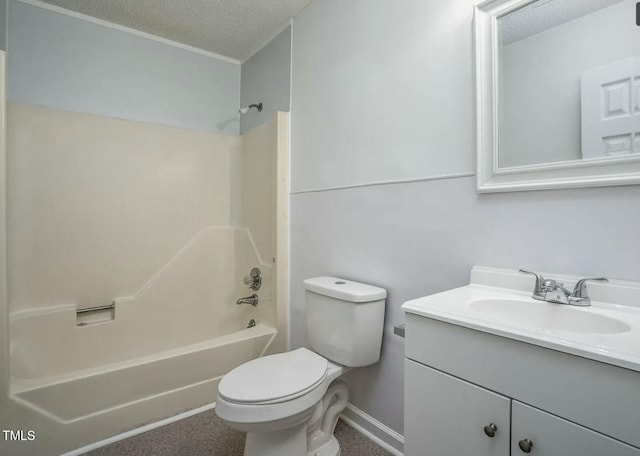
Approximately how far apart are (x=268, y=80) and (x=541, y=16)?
69.0 inches

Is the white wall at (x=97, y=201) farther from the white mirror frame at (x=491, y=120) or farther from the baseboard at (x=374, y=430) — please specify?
the white mirror frame at (x=491, y=120)

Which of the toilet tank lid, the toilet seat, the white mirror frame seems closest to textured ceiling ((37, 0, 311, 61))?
the white mirror frame

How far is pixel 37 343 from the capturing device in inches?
69.9

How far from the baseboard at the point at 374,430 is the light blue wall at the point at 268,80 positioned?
1881mm

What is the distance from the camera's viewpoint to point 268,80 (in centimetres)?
233

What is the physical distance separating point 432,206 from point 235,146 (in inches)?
70.7

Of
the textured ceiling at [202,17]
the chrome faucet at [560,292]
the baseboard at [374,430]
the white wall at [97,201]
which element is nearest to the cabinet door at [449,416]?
the chrome faucet at [560,292]

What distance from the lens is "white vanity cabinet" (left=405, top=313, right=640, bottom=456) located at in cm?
59

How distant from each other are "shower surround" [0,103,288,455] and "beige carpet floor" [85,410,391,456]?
0.33ft

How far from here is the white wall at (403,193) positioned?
972mm

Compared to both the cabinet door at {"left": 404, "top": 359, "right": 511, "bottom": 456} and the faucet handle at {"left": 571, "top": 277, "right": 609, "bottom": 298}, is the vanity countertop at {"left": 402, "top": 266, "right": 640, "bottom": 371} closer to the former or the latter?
the faucet handle at {"left": 571, "top": 277, "right": 609, "bottom": 298}

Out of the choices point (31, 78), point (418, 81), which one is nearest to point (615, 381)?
point (418, 81)

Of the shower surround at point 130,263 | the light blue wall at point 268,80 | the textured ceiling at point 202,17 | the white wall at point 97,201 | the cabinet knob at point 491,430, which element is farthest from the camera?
the light blue wall at point 268,80

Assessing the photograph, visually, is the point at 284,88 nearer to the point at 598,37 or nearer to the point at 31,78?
the point at 31,78
